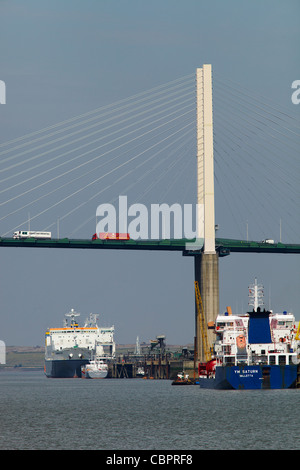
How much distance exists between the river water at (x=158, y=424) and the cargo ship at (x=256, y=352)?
536 cm

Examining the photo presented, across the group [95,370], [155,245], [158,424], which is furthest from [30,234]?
[158,424]

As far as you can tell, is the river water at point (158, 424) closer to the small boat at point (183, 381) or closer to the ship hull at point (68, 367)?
the small boat at point (183, 381)

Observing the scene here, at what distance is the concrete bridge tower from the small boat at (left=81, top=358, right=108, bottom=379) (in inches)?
1773

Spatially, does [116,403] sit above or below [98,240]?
below

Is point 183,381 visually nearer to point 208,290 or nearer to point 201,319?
point 201,319

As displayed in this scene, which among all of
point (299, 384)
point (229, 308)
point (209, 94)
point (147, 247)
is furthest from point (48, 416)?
point (147, 247)

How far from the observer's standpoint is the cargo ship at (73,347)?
18188 centimetres

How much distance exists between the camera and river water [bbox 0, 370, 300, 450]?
4525cm

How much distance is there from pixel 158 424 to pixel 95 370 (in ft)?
399

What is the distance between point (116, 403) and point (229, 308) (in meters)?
30.4

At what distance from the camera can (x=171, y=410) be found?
66.2 meters

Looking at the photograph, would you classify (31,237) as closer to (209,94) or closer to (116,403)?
(209,94)

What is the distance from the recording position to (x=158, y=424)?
54562 millimetres
